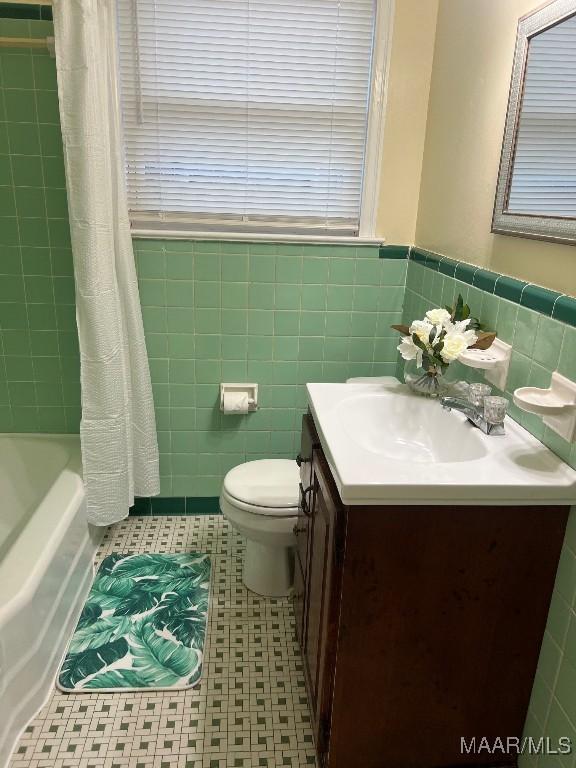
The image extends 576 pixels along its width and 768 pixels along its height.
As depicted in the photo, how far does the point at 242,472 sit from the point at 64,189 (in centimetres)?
129

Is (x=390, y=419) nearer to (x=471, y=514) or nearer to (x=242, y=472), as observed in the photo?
(x=471, y=514)

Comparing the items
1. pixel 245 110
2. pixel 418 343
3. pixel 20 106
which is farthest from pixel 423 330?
pixel 20 106

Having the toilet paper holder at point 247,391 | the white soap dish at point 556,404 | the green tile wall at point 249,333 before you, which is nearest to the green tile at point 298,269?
the green tile wall at point 249,333

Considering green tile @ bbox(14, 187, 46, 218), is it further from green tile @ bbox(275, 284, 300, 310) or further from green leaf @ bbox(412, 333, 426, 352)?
green leaf @ bbox(412, 333, 426, 352)

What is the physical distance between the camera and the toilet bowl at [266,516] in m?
1.96

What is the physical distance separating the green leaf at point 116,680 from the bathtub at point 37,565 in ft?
0.42

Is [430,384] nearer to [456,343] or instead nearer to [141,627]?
[456,343]

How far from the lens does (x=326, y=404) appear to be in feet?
5.32

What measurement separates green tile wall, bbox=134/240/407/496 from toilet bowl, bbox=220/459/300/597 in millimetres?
412

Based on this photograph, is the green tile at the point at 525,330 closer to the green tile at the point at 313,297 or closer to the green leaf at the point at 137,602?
the green tile at the point at 313,297

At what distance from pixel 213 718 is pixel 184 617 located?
0.41 m

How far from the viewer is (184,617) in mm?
2023

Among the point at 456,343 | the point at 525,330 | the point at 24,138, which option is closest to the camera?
the point at 525,330

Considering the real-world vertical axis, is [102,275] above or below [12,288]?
above
